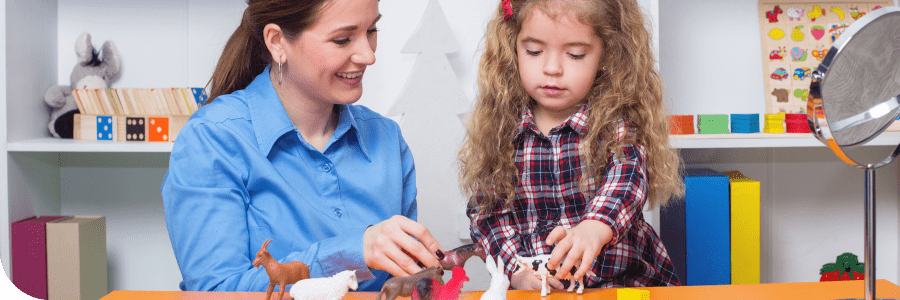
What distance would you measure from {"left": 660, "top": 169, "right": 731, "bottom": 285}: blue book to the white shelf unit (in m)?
0.13

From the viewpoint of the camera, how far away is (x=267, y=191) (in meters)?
1.04

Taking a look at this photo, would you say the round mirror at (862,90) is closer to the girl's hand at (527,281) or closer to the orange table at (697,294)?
the orange table at (697,294)

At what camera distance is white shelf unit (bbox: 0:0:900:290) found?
1680 mm

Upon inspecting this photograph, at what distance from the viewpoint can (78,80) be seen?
1.76 m

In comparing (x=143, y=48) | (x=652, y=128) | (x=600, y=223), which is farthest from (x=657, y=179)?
(x=143, y=48)

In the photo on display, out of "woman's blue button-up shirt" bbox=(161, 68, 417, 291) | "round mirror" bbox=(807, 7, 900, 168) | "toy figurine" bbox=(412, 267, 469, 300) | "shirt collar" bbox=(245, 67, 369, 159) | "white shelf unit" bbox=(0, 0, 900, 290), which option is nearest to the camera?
"round mirror" bbox=(807, 7, 900, 168)

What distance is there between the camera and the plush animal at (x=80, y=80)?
1745 mm

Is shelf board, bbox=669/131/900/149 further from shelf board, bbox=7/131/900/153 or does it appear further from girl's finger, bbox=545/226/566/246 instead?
girl's finger, bbox=545/226/566/246

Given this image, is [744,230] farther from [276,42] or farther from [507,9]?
[276,42]

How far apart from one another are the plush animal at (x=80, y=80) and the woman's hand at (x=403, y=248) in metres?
1.34

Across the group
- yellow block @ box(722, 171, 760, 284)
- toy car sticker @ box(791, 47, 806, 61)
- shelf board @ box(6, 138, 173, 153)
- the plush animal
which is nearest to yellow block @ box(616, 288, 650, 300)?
yellow block @ box(722, 171, 760, 284)

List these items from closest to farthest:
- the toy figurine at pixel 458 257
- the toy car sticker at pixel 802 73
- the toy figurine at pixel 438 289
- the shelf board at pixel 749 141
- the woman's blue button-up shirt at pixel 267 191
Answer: the toy figurine at pixel 438 289 → the toy figurine at pixel 458 257 → the woman's blue button-up shirt at pixel 267 191 → the shelf board at pixel 749 141 → the toy car sticker at pixel 802 73

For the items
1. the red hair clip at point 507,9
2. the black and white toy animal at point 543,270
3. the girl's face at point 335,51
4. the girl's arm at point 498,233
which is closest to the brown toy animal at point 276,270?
the black and white toy animal at point 543,270

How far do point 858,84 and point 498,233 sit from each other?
72cm
